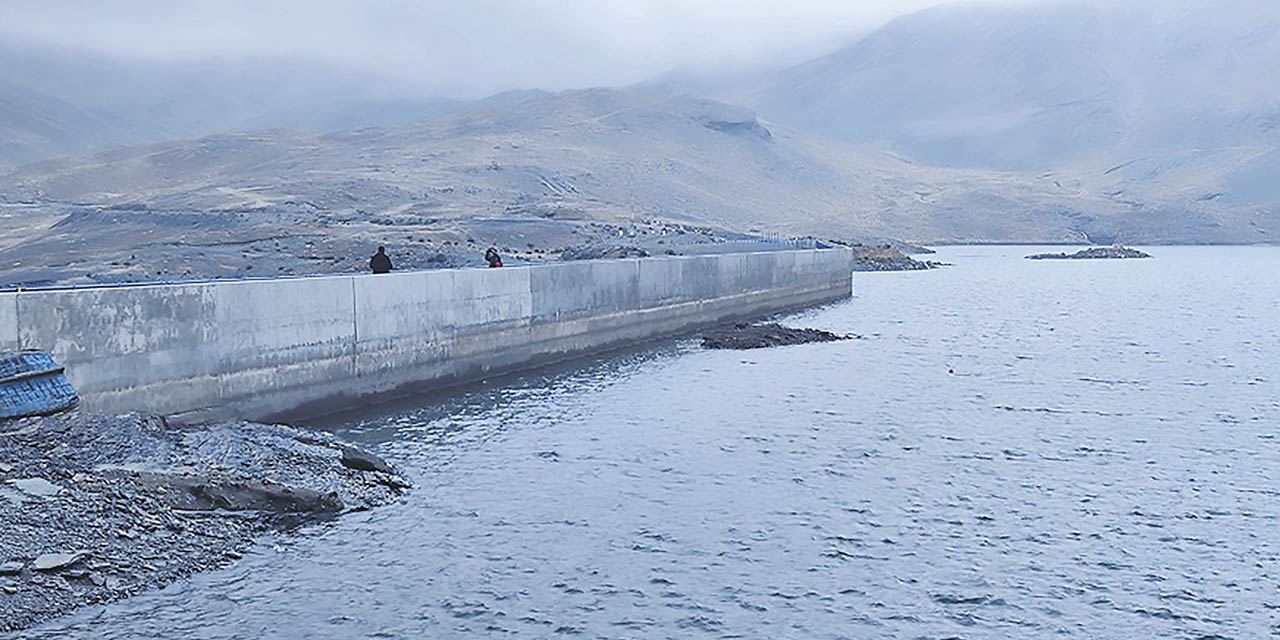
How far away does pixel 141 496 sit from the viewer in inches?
436

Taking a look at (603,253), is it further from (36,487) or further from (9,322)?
(36,487)

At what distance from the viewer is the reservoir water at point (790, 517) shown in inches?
383

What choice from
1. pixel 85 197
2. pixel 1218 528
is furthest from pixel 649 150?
pixel 1218 528

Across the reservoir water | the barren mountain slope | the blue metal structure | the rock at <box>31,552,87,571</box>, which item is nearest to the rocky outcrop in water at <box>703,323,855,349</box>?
the reservoir water

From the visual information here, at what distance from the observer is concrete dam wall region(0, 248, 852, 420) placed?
14.5 metres

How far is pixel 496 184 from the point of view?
114 m

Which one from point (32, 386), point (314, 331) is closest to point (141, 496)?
point (32, 386)

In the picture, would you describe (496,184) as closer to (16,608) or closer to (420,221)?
(420,221)

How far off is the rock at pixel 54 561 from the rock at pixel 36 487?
0.94 m

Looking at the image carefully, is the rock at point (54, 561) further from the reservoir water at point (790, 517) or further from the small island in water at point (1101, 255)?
the small island in water at point (1101, 255)

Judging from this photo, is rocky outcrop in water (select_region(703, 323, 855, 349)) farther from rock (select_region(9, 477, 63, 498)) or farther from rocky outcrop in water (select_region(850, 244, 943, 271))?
rocky outcrop in water (select_region(850, 244, 943, 271))

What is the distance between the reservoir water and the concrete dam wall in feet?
2.68

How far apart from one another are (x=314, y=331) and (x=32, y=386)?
563 centimetres

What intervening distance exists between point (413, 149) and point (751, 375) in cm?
11773
